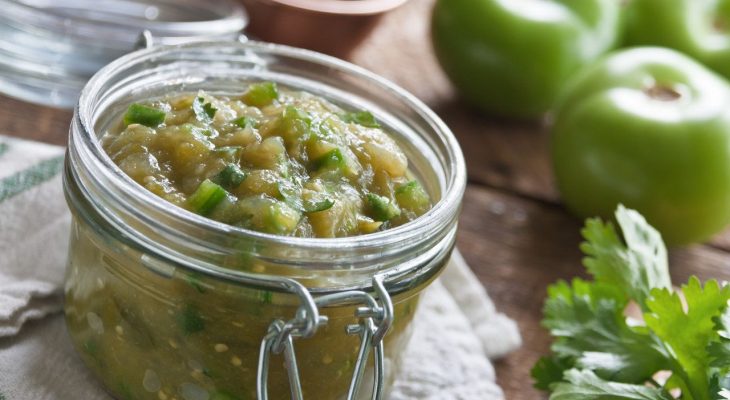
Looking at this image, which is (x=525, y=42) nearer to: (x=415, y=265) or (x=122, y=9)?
(x=122, y=9)

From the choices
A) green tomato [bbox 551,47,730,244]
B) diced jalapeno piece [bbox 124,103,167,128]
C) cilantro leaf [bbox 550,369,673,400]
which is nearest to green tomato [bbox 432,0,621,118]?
green tomato [bbox 551,47,730,244]

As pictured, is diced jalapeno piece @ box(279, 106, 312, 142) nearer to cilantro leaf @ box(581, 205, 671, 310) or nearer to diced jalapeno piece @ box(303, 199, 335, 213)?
diced jalapeno piece @ box(303, 199, 335, 213)

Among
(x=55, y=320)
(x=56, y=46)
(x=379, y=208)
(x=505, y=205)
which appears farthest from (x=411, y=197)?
(x=56, y=46)

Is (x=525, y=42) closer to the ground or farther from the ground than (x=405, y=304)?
closer to the ground

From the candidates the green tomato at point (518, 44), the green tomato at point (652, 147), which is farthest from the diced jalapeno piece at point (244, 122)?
the green tomato at point (518, 44)

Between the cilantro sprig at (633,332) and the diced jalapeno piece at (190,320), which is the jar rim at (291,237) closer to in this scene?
the diced jalapeno piece at (190,320)

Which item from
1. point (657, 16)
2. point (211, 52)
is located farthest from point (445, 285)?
point (657, 16)

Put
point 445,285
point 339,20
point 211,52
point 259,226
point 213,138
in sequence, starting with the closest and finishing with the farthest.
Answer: point 259,226
point 213,138
point 211,52
point 445,285
point 339,20
